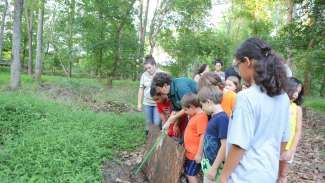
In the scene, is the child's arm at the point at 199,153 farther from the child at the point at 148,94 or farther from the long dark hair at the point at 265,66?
the child at the point at 148,94

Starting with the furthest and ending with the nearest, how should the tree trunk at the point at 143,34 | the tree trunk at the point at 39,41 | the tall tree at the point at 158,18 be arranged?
the tall tree at the point at 158,18 < the tree trunk at the point at 143,34 < the tree trunk at the point at 39,41

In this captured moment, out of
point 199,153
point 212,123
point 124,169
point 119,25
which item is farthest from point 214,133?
point 119,25

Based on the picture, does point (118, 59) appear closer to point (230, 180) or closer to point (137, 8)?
point (137, 8)

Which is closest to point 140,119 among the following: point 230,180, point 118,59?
point 230,180

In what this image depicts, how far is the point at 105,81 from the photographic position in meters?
18.3

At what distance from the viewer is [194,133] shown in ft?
12.4

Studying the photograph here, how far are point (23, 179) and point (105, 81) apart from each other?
1374 cm

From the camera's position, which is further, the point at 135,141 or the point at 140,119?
the point at 140,119

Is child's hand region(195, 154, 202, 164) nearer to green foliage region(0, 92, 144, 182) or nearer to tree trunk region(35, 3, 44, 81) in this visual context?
green foliage region(0, 92, 144, 182)

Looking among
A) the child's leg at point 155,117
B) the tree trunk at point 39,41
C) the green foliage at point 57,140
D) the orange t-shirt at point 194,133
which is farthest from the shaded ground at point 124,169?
the tree trunk at point 39,41

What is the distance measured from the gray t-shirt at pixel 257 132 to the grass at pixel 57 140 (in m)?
3.29

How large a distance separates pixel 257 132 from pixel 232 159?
22 centimetres

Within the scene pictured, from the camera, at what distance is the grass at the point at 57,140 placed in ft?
16.6

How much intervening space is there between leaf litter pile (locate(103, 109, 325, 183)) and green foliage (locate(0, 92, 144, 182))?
0.21 metres
